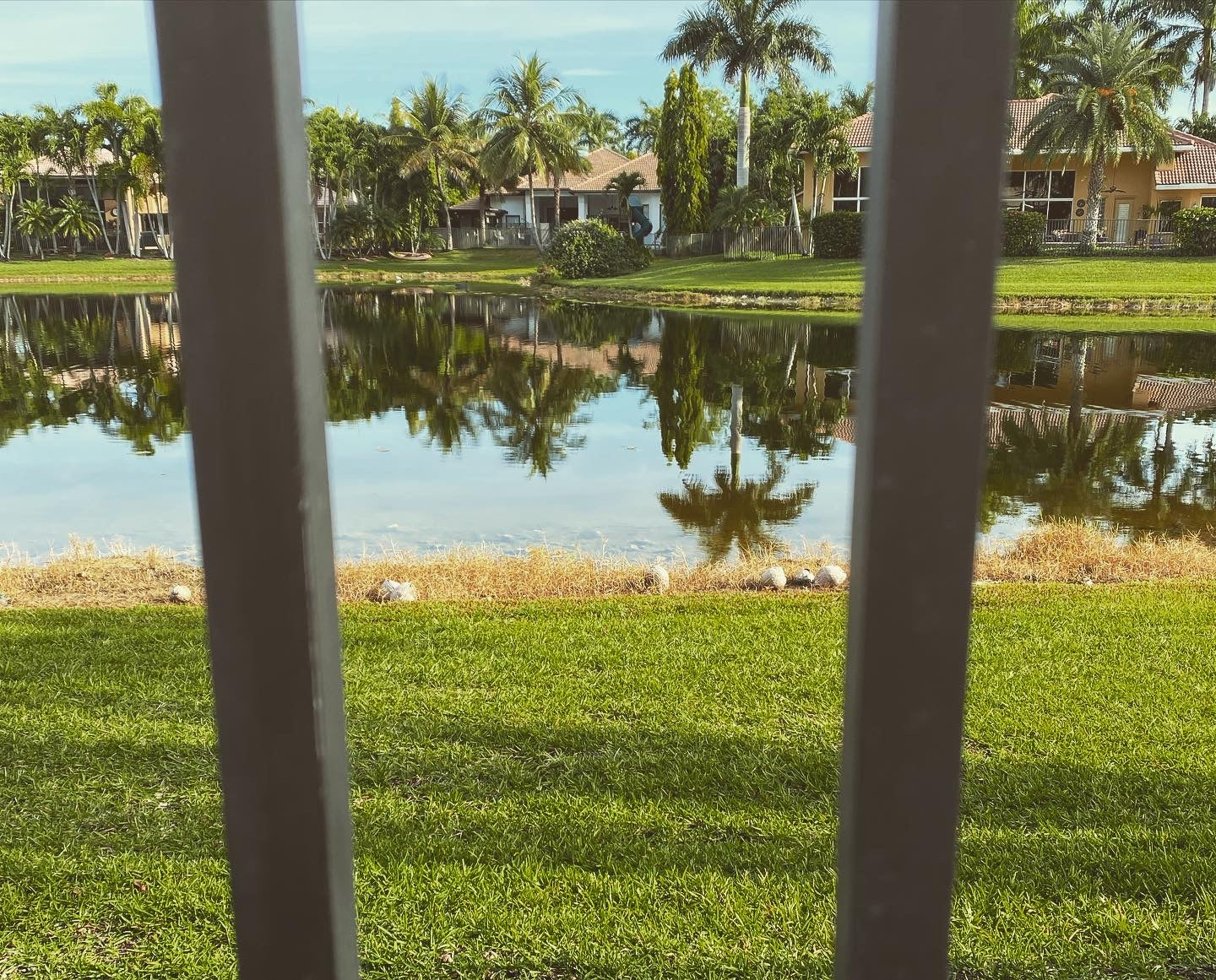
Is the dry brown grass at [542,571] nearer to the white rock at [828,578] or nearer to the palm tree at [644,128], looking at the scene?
the white rock at [828,578]

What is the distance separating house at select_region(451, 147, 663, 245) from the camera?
50344mm

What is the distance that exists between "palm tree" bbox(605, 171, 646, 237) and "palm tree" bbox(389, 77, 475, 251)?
22.3ft

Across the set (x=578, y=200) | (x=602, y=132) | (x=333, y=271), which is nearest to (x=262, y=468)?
(x=333, y=271)

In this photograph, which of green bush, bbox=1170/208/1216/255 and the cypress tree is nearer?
green bush, bbox=1170/208/1216/255

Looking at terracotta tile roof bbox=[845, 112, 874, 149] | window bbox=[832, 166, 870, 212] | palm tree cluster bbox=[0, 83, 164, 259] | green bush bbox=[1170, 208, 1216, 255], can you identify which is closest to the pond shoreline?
palm tree cluster bbox=[0, 83, 164, 259]

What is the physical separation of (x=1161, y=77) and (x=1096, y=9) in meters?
11.5

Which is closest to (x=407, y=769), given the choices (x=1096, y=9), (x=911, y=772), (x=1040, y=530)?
(x=911, y=772)

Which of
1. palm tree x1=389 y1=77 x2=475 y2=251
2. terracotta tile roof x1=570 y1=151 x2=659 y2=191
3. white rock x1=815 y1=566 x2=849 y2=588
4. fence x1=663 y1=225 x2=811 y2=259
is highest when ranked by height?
palm tree x1=389 y1=77 x2=475 y2=251

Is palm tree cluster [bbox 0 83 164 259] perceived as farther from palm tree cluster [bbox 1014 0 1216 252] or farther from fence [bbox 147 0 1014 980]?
fence [bbox 147 0 1014 980]

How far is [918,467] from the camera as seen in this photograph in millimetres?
865

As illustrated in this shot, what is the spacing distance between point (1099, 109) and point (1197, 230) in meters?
4.52

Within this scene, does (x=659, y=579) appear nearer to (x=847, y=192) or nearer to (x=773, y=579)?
(x=773, y=579)

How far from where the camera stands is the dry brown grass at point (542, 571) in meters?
6.48

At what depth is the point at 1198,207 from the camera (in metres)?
30.9
